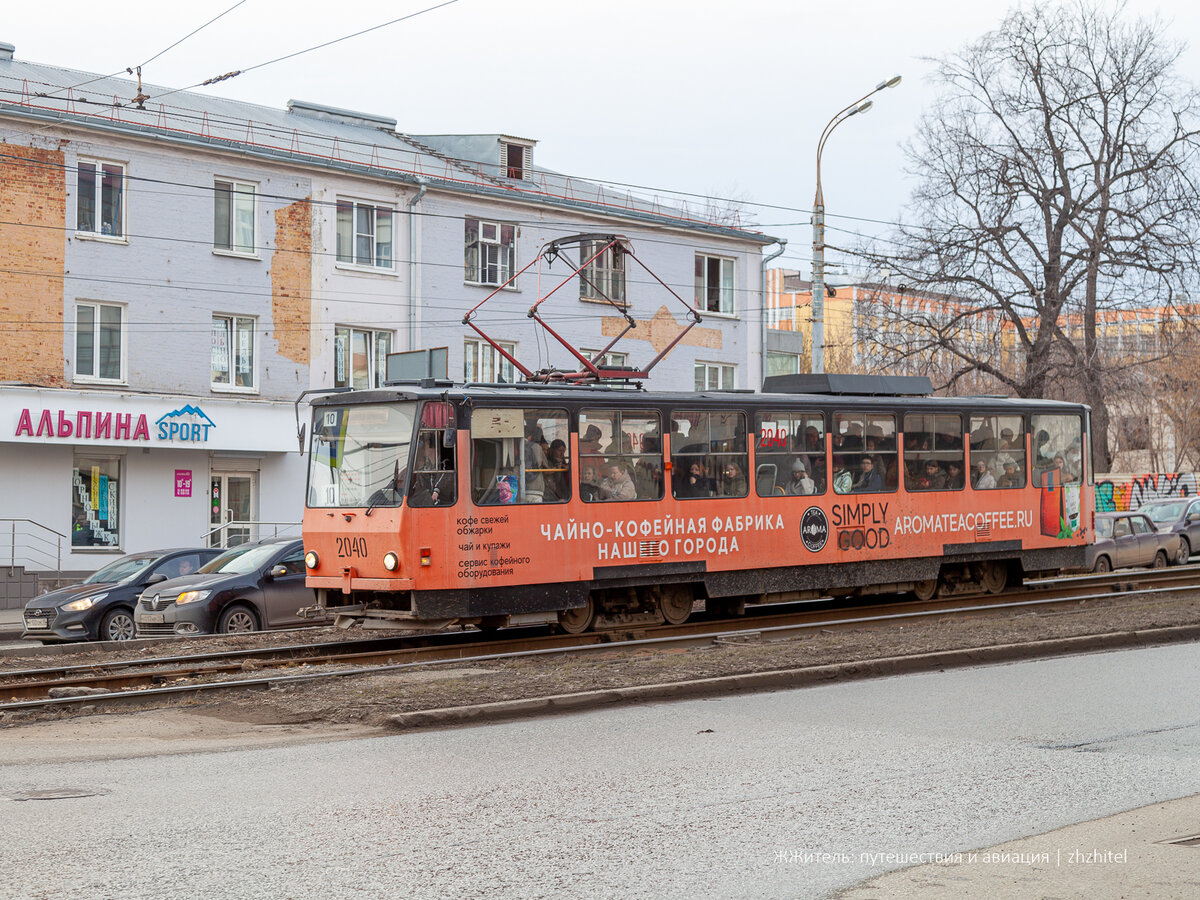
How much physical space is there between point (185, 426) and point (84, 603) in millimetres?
10792

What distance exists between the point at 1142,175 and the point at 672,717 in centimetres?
3208

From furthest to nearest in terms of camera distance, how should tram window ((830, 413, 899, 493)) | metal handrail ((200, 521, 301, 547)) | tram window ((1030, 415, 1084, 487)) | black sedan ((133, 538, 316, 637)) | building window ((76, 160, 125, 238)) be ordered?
metal handrail ((200, 521, 301, 547)) < building window ((76, 160, 125, 238)) < tram window ((1030, 415, 1084, 487)) < tram window ((830, 413, 899, 493)) < black sedan ((133, 538, 316, 637))

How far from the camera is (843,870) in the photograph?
611 cm

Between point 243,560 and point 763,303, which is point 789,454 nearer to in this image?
point 243,560

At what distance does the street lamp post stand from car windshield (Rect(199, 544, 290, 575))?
39.4ft

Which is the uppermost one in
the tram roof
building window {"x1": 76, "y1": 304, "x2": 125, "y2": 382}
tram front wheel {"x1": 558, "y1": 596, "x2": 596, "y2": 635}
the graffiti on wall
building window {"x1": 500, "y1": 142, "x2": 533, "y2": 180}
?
building window {"x1": 500, "y1": 142, "x2": 533, "y2": 180}

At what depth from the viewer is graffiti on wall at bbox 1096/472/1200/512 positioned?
43750 millimetres

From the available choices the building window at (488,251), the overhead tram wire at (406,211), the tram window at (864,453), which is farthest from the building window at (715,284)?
the tram window at (864,453)

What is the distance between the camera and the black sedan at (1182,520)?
1201 inches

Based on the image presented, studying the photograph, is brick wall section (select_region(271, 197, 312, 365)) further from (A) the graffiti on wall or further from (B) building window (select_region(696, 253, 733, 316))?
(A) the graffiti on wall

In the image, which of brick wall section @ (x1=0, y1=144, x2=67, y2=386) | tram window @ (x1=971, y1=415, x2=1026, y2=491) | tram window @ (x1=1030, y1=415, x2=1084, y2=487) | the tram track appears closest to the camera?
the tram track

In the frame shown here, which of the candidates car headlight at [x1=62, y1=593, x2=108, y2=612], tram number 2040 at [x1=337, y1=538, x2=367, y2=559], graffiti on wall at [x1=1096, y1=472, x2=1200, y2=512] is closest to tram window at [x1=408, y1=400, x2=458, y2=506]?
tram number 2040 at [x1=337, y1=538, x2=367, y2=559]

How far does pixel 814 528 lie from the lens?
18234mm

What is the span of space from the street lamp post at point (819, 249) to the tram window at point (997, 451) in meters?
6.31
